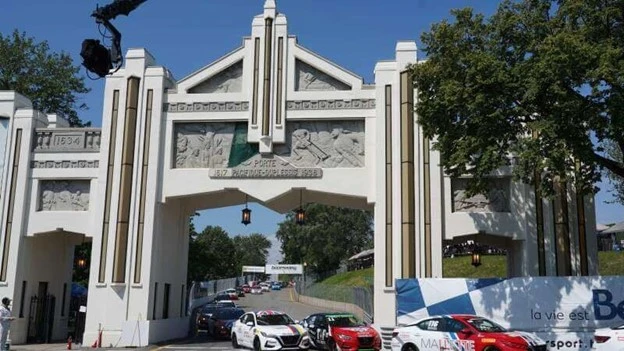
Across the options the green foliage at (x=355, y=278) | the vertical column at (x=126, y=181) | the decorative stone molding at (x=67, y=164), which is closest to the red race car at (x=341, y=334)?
the vertical column at (x=126, y=181)

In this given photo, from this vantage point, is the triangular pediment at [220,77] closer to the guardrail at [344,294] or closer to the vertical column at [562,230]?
the vertical column at [562,230]

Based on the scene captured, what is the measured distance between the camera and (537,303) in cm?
1897

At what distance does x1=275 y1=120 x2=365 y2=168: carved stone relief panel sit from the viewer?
2459 cm

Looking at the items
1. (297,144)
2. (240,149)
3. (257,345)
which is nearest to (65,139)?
(240,149)

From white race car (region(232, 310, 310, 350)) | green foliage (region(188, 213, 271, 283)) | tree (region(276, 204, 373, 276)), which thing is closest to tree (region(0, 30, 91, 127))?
green foliage (region(188, 213, 271, 283))

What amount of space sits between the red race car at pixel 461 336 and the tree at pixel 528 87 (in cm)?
458

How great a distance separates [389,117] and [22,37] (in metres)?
27.4

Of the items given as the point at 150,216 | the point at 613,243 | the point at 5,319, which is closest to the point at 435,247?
the point at 150,216

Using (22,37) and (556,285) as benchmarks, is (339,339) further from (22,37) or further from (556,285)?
(22,37)

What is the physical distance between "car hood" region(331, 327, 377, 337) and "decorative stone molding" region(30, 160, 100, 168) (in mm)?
11845

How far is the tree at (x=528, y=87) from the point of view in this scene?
17.0m

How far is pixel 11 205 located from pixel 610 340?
71.4 feet

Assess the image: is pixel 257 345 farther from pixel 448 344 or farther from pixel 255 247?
pixel 255 247

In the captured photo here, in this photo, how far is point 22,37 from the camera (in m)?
40.3
